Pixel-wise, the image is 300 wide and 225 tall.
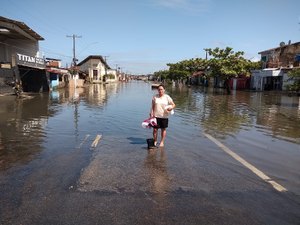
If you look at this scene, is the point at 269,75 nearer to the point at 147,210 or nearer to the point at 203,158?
the point at 203,158

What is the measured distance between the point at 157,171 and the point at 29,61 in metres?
27.8

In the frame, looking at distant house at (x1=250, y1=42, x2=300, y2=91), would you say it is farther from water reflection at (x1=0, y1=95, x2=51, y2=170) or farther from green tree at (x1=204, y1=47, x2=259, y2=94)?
water reflection at (x1=0, y1=95, x2=51, y2=170)

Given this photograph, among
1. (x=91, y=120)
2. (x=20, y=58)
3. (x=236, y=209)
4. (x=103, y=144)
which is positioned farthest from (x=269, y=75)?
(x=236, y=209)

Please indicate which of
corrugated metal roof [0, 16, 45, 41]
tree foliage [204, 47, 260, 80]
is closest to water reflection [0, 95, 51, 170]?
corrugated metal roof [0, 16, 45, 41]

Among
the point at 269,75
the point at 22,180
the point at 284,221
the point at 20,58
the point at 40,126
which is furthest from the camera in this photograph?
the point at 269,75

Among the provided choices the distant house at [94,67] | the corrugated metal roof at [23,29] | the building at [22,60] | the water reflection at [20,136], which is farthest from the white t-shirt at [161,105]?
the distant house at [94,67]

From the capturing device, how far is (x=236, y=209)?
4426mm

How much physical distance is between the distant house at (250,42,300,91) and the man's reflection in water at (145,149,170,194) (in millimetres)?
39970

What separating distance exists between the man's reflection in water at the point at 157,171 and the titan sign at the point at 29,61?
960 inches

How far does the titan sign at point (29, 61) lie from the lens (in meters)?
28.8

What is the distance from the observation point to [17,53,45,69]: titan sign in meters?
28.8

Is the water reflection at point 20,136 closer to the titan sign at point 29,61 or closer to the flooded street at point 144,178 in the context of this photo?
the flooded street at point 144,178

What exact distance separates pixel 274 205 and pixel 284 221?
1.72 feet

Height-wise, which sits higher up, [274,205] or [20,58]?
[20,58]
